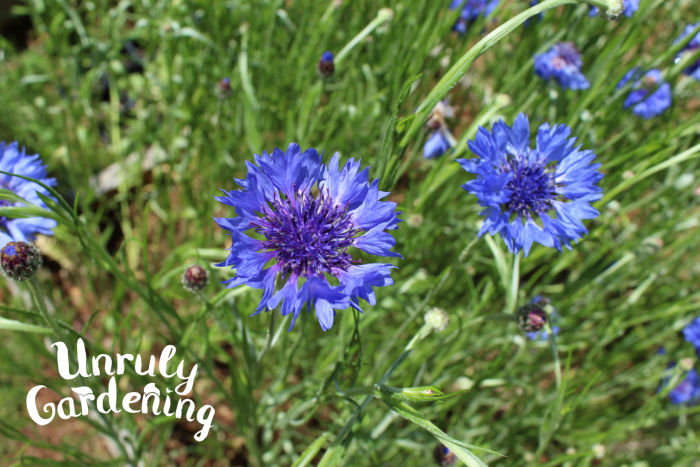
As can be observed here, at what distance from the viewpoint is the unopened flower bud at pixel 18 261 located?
89 cm

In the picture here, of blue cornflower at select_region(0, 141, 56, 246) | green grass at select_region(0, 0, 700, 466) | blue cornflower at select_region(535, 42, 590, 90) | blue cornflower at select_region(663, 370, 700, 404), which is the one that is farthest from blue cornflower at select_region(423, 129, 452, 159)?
blue cornflower at select_region(663, 370, 700, 404)

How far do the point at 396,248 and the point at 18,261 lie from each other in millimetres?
943

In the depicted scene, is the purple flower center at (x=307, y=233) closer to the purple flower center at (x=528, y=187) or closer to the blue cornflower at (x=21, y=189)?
the purple flower center at (x=528, y=187)

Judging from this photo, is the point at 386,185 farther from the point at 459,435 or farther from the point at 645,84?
the point at 645,84

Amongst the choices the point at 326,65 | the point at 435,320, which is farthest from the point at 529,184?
the point at 326,65

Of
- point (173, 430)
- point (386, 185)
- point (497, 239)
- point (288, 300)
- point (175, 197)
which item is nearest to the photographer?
point (288, 300)

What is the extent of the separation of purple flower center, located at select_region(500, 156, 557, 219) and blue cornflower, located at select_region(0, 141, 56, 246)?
3.37 feet

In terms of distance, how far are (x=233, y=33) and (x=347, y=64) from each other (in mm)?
457

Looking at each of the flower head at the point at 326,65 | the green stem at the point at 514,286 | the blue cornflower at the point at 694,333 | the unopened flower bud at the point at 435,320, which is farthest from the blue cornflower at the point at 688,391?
the flower head at the point at 326,65

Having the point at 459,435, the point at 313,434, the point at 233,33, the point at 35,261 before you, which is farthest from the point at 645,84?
the point at 35,261

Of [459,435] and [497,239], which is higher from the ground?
[497,239]

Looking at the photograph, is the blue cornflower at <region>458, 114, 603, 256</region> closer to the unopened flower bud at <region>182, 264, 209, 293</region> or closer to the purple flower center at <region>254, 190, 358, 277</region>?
the purple flower center at <region>254, 190, 358, 277</region>

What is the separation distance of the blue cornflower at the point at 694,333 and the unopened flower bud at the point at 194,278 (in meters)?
1.58

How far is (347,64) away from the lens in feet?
6.16
